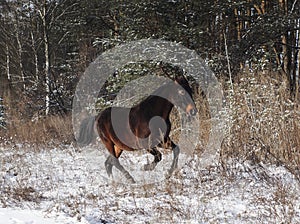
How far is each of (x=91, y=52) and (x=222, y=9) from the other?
7.23 m

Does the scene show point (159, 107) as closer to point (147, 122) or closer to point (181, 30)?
point (147, 122)

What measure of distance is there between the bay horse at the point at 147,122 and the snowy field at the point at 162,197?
476 millimetres

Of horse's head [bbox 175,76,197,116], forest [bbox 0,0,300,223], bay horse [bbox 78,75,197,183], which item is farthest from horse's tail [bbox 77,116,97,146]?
horse's head [bbox 175,76,197,116]

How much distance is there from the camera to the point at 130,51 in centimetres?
935

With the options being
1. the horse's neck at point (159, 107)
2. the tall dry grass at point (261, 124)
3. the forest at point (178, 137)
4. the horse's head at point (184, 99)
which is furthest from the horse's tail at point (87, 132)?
the tall dry grass at point (261, 124)

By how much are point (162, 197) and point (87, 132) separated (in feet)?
7.27

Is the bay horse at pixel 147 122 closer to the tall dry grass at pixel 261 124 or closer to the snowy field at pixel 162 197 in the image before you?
the snowy field at pixel 162 197

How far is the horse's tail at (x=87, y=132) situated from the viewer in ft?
18.1

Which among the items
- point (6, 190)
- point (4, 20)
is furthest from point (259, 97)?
point (4, 20)

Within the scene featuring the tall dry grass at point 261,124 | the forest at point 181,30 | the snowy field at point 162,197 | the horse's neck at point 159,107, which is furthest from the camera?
the forest at point 181,30

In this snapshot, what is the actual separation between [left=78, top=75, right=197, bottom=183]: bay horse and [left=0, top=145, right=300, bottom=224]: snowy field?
476 mm

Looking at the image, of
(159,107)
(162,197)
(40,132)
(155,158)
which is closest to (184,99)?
(159,107)

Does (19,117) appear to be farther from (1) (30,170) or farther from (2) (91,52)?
(1) (30,170)

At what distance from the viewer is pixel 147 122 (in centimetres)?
459
